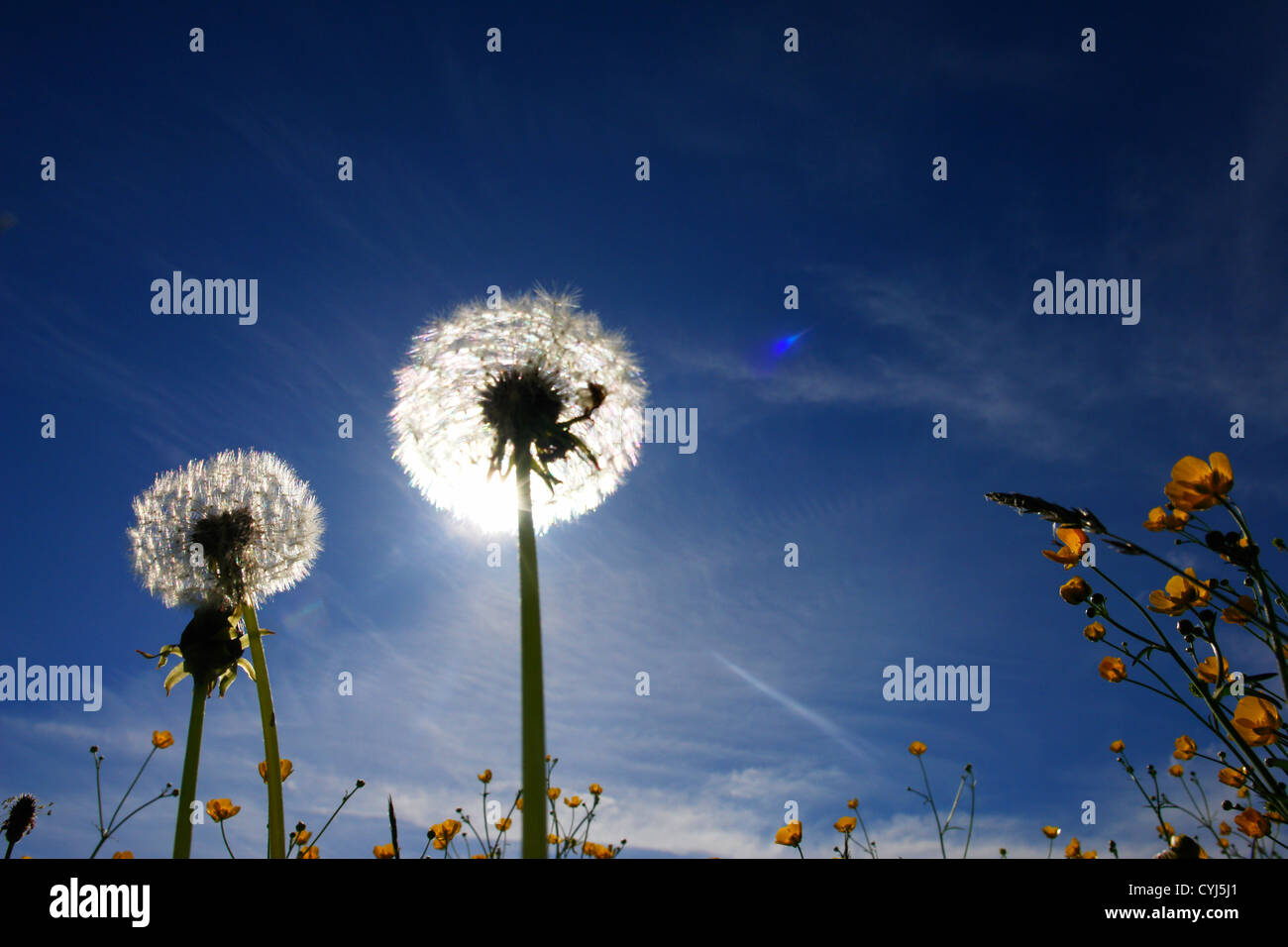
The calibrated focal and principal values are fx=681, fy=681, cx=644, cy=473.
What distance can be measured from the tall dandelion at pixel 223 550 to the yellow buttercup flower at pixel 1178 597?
173 inches

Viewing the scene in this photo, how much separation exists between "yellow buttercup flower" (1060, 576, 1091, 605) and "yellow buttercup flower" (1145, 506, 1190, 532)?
1.10 feet

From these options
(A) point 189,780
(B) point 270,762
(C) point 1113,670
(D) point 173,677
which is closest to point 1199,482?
(C) point 1113,670

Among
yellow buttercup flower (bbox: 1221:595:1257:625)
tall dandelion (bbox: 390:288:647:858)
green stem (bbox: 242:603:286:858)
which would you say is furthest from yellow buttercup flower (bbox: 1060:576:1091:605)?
green stem (bbox: 242:603:286:858)

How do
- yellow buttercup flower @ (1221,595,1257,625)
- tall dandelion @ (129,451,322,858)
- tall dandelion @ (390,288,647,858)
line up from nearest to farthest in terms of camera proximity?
1. yellow buttercup flower @ (1221,595,1257,625)
2. tall dandelion @ (390,288,647,858)
3. tall dandelion @ (129,451,322,858)

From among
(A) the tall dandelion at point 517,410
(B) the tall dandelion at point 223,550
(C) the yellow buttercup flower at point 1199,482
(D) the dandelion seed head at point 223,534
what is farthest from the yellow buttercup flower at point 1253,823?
(D) the dandelion seed head at point 223,534

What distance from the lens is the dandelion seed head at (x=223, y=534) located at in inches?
188

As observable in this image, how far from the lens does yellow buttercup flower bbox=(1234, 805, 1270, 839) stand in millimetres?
2584

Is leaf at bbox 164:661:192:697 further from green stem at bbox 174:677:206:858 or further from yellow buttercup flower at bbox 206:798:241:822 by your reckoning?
yellow buttercup flower at bbox 206:798:241:822

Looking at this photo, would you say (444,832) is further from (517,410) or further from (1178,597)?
(1178,597)

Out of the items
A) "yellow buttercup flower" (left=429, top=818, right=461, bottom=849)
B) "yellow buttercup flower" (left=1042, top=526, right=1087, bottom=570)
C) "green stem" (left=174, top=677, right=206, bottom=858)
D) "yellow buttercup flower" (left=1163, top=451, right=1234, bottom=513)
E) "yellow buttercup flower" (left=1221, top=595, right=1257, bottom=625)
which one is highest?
"yellow buttercup flower" (left=1163, top=451, right=1234, bottom=513)
